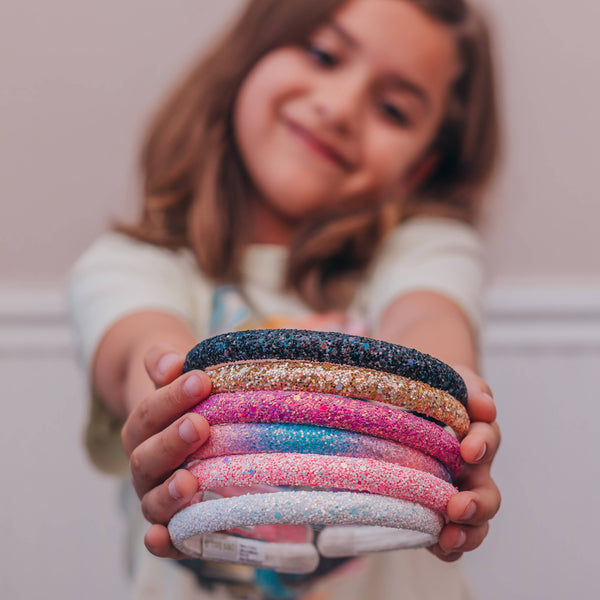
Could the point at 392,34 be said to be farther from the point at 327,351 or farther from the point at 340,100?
the point at 327,351

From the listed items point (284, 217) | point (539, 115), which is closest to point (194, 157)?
point (284, 217)

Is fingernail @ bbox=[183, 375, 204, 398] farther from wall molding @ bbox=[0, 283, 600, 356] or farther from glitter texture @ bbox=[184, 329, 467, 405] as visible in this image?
wall molding @ bbox=[0, 283, 600, 356]

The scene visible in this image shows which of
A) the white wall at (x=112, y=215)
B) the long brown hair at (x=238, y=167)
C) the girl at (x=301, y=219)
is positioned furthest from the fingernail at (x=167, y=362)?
the white wall at (x=112, y=215)

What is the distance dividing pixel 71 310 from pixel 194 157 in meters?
0.18

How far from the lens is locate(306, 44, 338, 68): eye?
20.7 inches

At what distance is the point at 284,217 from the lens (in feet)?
1.90

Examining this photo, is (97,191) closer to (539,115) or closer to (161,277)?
(161,277)

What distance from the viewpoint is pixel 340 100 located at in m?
0.52

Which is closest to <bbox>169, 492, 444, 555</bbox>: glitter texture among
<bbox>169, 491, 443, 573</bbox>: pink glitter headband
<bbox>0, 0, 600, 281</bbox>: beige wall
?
<bbox>169, 491, 443, 573</bbox>: pink glitter headband

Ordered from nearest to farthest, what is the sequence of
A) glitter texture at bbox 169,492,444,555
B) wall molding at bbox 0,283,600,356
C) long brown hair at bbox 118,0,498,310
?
glitter texture at bbox 169,492,444,555 → long brown hair at bbox 118,0,498,310 → wall molding at bbox 0,283,600,356

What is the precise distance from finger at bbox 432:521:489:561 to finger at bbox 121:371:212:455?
0.37 feet

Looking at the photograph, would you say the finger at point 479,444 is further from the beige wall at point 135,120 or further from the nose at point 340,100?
the beige wall at point 135,120

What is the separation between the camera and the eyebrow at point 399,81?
51cm

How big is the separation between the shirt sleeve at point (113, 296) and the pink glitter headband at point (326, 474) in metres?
0.24
